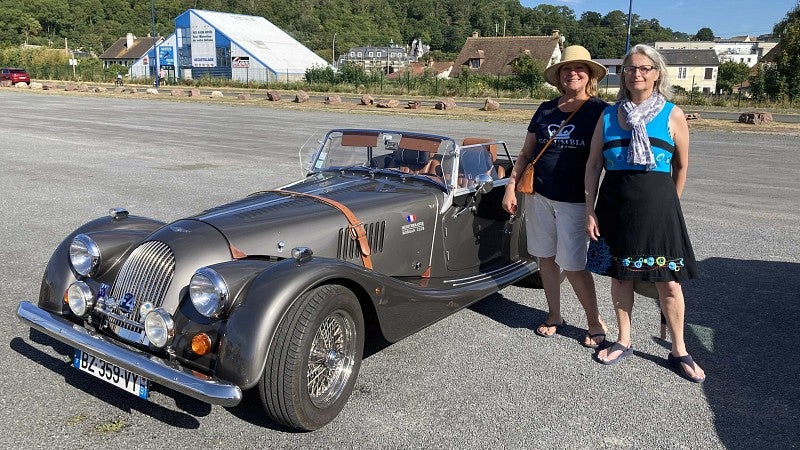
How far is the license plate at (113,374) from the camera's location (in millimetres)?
3145

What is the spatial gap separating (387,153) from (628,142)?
2.10m

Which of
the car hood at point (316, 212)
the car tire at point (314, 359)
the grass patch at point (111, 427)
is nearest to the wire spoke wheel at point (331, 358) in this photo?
the car tire at point (314, 359)

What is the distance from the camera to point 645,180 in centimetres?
370

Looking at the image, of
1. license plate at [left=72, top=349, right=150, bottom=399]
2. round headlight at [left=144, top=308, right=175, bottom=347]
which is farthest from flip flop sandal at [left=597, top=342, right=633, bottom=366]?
license plate at [left=72, top=349, right=150, bottom=399]

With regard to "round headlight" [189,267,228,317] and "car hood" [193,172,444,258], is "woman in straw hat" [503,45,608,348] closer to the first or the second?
"car hood" [193,172,444,258]

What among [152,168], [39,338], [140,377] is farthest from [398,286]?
[152,168]

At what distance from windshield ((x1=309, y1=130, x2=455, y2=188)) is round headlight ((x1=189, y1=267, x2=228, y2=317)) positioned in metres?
2.15

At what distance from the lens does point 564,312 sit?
523cm

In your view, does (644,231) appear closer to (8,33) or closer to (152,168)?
(152,168)

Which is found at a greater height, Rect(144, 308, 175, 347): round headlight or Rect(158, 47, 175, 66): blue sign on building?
Rect(158, 47, 175, 66): blue sign on building

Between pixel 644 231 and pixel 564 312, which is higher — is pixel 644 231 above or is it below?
above

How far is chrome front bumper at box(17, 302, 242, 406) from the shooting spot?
2.86 m

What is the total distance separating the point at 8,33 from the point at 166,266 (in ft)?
384

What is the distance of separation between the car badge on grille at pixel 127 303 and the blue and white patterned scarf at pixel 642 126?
307 cm
